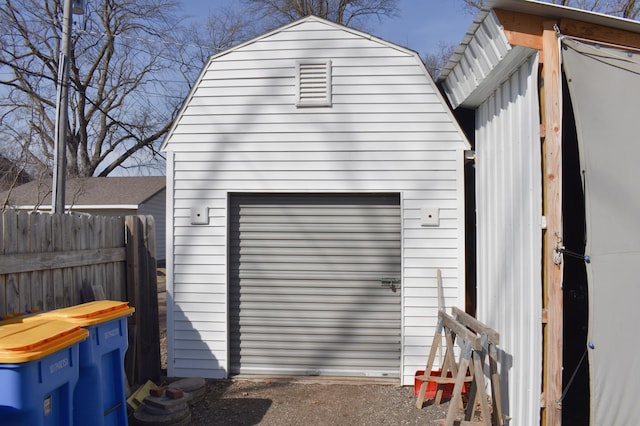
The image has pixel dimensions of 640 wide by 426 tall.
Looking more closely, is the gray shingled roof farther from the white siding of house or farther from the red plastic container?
the red plastic container

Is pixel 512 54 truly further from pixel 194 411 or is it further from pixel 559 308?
pixel 194 411

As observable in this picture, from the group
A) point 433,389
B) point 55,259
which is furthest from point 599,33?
point 55,259

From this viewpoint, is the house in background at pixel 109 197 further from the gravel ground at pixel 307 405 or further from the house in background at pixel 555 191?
the house in background at pixel 555 191

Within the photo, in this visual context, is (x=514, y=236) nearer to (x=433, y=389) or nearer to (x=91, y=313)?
(x=433, y=389)

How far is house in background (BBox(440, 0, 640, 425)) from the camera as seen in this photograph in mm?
3592

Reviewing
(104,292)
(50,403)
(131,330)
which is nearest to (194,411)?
(131,330)

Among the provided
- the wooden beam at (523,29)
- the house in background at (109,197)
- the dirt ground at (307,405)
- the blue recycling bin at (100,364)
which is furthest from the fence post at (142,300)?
the house in background at (109,197)

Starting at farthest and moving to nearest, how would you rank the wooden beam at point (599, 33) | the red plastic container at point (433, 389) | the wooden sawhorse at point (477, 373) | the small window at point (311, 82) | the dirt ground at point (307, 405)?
the small window at point (311, 82)
the red plastic container at point (433, 389)
the dirt ground at point (307, 405)
the wooden sawhorse at point (477, 373)
the wooden beam at point (599, 33)

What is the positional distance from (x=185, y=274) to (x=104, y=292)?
1.16 meters

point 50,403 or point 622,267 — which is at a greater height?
point 622,267

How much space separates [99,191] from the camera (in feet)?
75.6

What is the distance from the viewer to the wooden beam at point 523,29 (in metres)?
4.13

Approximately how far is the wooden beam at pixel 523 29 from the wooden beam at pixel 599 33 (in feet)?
0.59

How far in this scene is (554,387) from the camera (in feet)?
13.0
